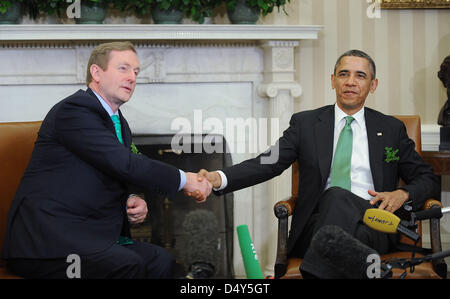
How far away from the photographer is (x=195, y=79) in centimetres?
386

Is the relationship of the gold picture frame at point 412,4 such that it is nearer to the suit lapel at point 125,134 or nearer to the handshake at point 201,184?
the handshake at point 201,184

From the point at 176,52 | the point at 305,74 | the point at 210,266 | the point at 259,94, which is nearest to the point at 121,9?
the point at 176,52

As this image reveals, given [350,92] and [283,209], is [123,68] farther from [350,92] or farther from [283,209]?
[350,92]

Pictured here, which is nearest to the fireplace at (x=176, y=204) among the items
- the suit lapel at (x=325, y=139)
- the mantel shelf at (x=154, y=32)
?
the mantel shelf at (x=154, y=32)

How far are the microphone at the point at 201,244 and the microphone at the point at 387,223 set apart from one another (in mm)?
466

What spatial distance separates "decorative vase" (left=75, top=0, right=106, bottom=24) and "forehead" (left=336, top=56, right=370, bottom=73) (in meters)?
1.59

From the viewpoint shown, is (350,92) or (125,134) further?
(350,92)

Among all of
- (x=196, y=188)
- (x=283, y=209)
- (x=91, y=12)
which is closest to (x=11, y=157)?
(x=196, y=188)

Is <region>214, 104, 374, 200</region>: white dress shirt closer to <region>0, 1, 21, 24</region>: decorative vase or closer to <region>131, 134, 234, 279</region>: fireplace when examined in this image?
<region>131, 134, 234, 279</region>: fireplace

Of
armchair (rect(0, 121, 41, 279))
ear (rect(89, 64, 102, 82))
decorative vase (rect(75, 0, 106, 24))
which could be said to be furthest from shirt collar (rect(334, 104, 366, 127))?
decorative vase (rect(75, 0, 106, 24))

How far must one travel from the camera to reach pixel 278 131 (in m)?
3.81

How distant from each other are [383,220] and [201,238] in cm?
53

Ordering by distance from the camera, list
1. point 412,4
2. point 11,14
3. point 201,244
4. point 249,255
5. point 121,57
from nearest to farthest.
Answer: point 249,255 → point 201,244 → point 121,57 → point 11,14 → point 412,4

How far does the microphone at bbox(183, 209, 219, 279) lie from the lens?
105cm
